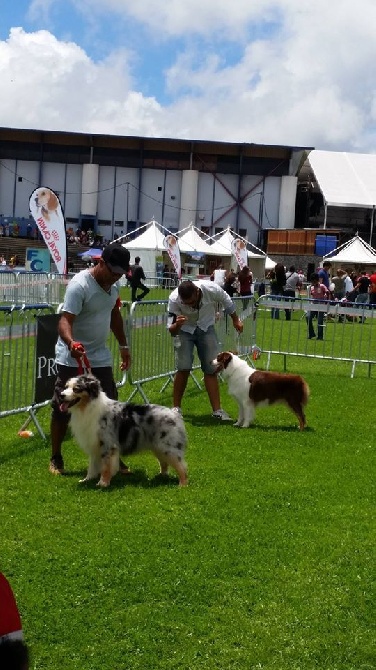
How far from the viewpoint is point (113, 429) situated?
6367mm

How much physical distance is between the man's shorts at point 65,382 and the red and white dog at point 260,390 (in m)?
2.50

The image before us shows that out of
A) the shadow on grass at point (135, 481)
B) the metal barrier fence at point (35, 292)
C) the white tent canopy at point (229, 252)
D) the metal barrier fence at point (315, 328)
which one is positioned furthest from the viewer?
the white tent canopy at point (229, 252)

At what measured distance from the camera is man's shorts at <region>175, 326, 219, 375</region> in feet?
30.1

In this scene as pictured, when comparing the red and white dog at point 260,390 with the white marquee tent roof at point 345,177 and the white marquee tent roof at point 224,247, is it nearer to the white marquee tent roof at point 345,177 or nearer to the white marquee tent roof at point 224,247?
the white marquee tent roof at point 224,247

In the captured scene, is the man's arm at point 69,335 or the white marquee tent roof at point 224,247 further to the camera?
the white marquee tent roof at point 224,247

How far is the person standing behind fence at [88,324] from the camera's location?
621 centimetres

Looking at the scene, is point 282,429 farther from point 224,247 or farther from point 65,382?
point 224,247

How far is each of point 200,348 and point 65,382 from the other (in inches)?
117

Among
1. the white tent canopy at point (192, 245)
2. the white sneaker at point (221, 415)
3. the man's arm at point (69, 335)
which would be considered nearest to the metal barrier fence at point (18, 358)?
the man's arm at point (69, 335)

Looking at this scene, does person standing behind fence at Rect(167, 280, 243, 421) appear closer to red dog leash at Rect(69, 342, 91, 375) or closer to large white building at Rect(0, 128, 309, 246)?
red dog leash at Rect(69, 342, 91, 375)

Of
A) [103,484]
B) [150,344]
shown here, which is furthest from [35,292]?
[103,484]

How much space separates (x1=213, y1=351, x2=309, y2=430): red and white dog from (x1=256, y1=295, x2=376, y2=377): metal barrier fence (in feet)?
16.0

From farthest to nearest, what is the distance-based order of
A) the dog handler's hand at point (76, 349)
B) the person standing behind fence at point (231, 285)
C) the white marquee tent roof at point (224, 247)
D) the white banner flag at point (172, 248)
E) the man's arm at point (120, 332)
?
1. the white marquee tent roof at point (224, 247)
2. the white banner flag at point (172, 248)
3. the person standing behind fence at point (231, 285)
4. the man's arm at point (120, 332)
5. the dog handler's hand at point (76, 349)

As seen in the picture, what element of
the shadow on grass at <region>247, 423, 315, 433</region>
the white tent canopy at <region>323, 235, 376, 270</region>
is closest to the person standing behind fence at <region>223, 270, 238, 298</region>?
the white tent canopy at <region>323, 235, 376, 270</region>
